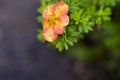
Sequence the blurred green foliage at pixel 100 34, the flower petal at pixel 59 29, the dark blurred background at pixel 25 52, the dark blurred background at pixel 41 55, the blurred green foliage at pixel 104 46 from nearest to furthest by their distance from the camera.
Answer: the flower petal at pixel 59 29 → the blurred green foliage at pixel 100 34 → the blurred green foliage at pixel 104 46 → the dark blurred background at pixel 41 55 → the dark blurred background at pixel 25 52

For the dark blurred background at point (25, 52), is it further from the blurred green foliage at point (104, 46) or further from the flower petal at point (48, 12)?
the flower petal at point (48, 12)

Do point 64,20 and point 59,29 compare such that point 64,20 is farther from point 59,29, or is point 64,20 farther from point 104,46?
point 104,46

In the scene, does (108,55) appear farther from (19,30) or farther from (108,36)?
(19,30)

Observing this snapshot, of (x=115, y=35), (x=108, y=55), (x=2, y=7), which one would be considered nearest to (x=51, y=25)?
(x=115, y=35)

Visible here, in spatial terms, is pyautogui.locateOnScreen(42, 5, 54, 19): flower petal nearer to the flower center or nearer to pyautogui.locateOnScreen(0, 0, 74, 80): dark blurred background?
the flower center

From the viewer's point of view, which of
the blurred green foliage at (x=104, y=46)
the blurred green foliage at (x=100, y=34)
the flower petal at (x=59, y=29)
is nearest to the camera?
the flower petal at (x=59, y=29)

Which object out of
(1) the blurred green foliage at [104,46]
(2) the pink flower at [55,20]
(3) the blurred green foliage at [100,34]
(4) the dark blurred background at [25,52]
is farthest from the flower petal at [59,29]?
(4) the dark blurred background at [25,52]

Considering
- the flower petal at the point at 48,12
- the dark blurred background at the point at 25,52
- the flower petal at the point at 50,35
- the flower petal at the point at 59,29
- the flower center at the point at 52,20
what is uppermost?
the flower petal at the point at 48,12

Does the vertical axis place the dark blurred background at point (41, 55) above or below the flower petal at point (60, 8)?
below

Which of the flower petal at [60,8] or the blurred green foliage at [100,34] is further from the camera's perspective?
the blurred green foliage at [100,34]
